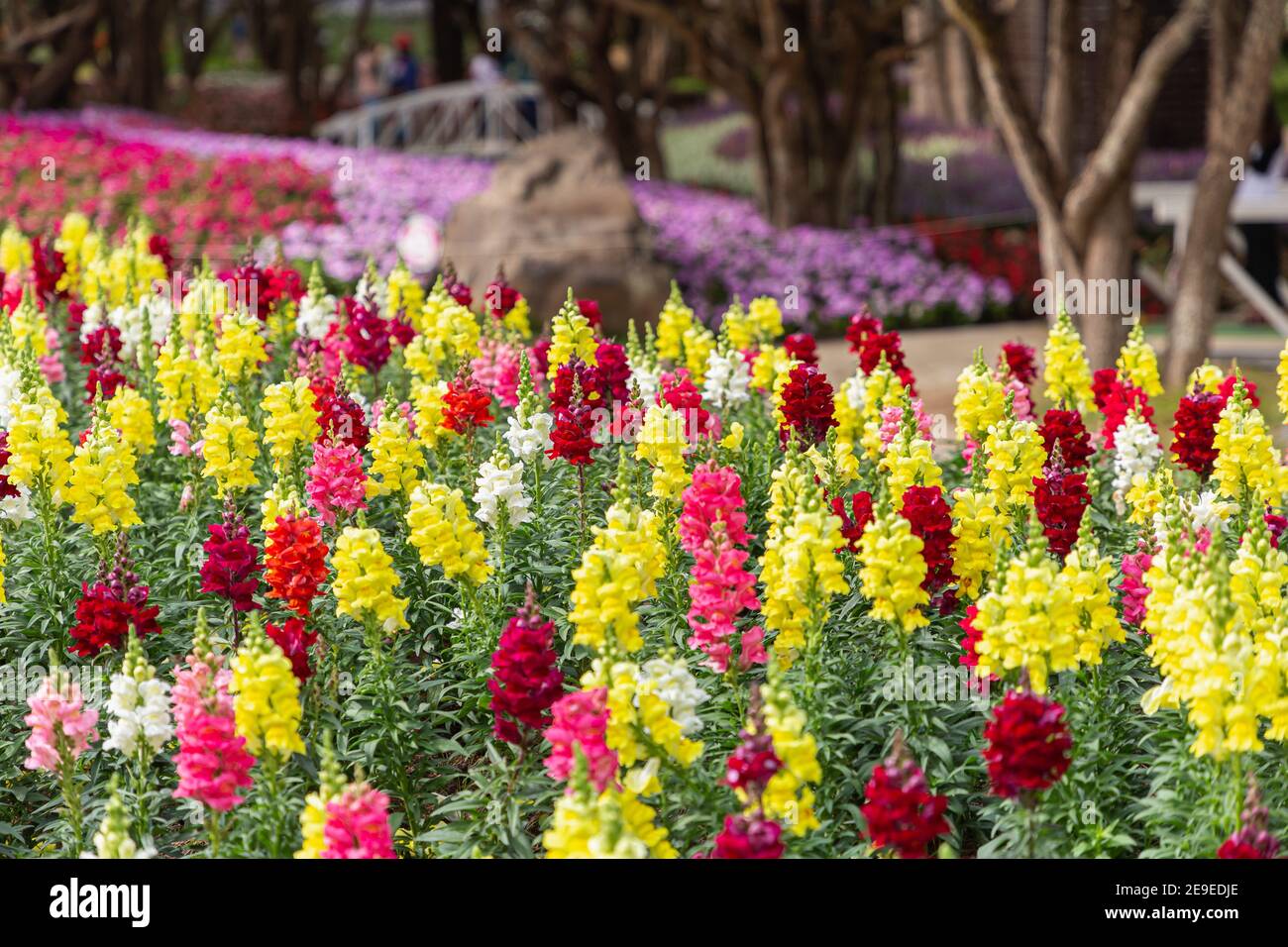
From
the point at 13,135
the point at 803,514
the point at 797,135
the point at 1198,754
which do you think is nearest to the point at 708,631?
the point at 803,514

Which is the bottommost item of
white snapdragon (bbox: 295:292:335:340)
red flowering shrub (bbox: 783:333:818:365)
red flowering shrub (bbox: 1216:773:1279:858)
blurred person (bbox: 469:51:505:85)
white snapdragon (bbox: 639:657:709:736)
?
red flowering shrub (bbox: 1216:773:1279:858)

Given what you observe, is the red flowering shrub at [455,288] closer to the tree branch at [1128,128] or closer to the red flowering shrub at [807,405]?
the red flowering shrub at [807,405]

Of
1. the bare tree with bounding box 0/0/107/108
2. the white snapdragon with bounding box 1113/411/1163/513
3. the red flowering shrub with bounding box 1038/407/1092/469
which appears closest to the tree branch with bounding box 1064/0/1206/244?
the white snapdragon with bounding box 1113/411/1163/513

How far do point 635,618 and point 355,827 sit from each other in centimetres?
97

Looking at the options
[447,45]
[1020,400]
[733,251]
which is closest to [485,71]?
[447,45]

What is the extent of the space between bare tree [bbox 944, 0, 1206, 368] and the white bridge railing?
1208 centimetres

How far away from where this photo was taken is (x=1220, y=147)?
10961mm

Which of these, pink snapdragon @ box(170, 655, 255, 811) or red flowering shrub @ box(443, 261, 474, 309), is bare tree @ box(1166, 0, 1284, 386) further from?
pink snapdragon @ box(170, 655, 255, 811)

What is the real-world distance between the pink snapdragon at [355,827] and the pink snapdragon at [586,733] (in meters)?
0.45

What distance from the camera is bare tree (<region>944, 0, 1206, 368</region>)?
10.9 metres

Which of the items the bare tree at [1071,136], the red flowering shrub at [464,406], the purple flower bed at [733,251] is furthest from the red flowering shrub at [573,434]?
the purple flower bed at [733,251]

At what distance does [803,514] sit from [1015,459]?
51.1 inches

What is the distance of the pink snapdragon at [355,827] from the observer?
12.4 feet

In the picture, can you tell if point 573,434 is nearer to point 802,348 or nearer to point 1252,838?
point 802,348
